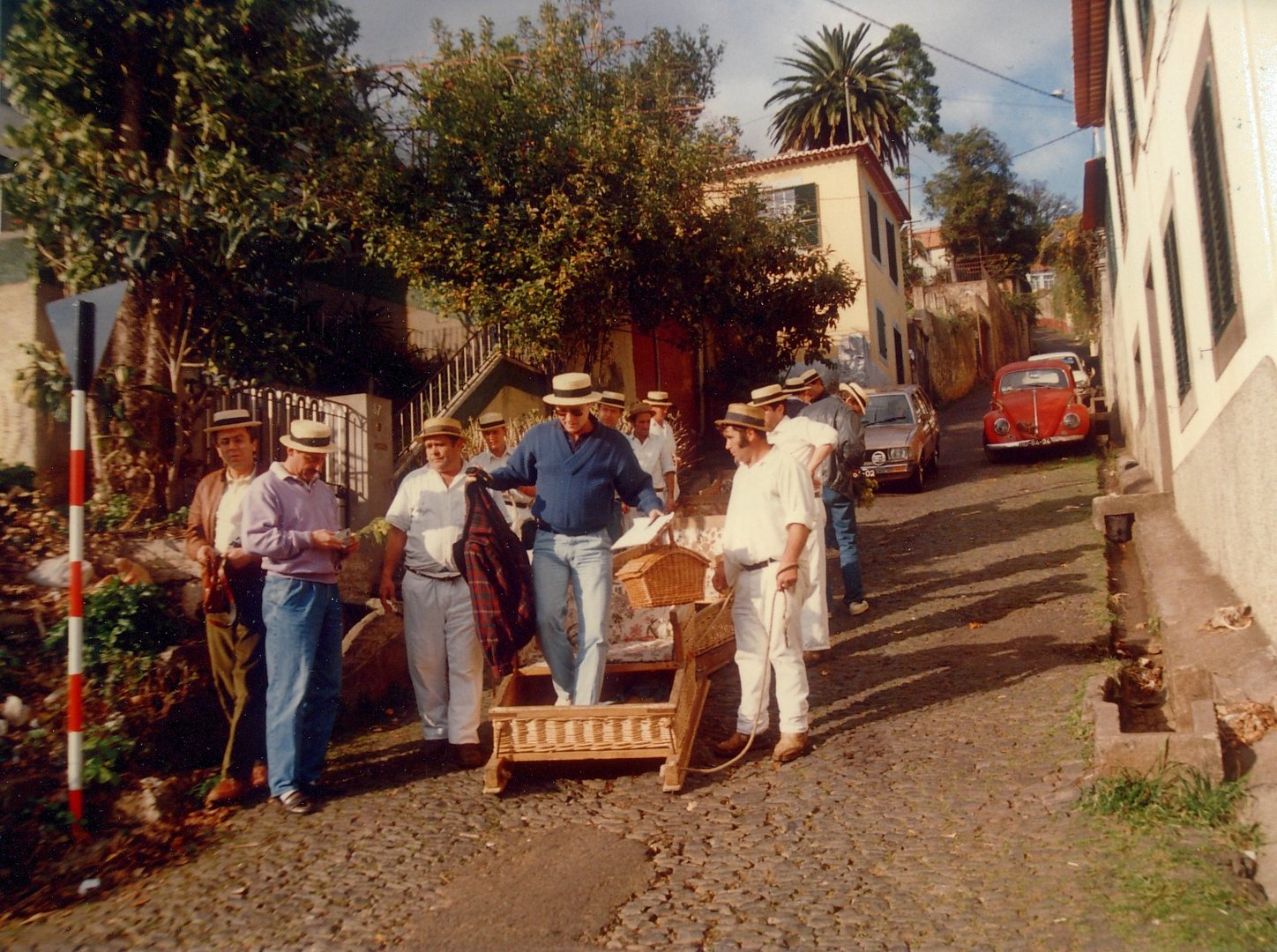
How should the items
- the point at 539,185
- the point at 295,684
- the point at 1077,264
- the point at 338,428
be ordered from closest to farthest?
the point at 295,684 < the point at 338,428 < the point at 539,185 < the point at 1077,264

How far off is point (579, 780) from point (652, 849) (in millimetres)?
1095

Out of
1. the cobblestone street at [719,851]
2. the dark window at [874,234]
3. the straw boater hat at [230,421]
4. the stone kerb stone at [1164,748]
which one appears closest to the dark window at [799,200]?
the dark window at [874,234]

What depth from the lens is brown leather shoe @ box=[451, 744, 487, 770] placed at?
596 cm

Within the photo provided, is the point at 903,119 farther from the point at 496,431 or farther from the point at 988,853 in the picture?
the point at 988,853

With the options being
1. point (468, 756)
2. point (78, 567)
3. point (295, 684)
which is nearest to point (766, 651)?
point (468, 756)

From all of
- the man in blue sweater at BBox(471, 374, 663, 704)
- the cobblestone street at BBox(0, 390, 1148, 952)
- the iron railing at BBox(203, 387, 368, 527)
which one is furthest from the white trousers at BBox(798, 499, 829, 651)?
the iron railing at BBox(203, 387, 368, 527)

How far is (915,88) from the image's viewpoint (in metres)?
38.8

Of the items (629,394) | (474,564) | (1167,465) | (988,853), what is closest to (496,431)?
(474,564)

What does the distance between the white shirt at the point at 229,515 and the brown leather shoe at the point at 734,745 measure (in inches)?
109

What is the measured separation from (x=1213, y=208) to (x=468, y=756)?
226 inches

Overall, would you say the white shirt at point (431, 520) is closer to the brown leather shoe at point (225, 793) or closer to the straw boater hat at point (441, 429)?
the straw boater hat at point (441, 429)

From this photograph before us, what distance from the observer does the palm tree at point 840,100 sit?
3775cm

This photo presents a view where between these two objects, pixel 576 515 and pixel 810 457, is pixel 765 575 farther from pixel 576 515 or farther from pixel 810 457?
pixel 810 457

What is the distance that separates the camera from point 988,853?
430 centimetres
